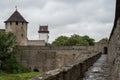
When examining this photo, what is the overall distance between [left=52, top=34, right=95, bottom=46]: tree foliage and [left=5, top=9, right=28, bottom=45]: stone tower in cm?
2164

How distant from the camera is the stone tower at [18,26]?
60.3m

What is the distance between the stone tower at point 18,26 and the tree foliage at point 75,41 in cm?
2164

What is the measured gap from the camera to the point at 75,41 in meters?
85.4

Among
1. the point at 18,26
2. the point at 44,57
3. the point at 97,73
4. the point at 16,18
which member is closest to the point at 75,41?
the point at 16,18

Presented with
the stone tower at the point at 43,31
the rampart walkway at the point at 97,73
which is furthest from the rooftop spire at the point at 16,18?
the stone tower at the point at 43,31

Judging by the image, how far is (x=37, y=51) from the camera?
54.5 meters

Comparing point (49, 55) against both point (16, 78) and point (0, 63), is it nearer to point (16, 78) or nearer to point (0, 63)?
point (0, 63)

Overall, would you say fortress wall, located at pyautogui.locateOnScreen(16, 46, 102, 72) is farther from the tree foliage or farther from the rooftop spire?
the tree foliage

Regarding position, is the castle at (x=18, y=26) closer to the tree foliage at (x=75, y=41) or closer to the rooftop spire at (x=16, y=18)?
the rooftop spire at (x=16, y=18)

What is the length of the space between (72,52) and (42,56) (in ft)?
15.0

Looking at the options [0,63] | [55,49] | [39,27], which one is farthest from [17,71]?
[39,27]

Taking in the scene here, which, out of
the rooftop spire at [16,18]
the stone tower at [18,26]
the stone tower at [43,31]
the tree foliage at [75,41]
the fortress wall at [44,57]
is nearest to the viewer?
the fortress wall at [44,57]

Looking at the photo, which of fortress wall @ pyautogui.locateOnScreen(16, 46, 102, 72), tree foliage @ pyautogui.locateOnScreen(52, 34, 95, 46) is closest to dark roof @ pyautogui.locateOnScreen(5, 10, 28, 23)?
fortress wall @ pyautogui.locateOnScreen(16, 46, 102, 72)

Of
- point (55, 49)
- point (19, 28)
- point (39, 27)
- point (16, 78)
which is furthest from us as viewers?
point (39, 27)
